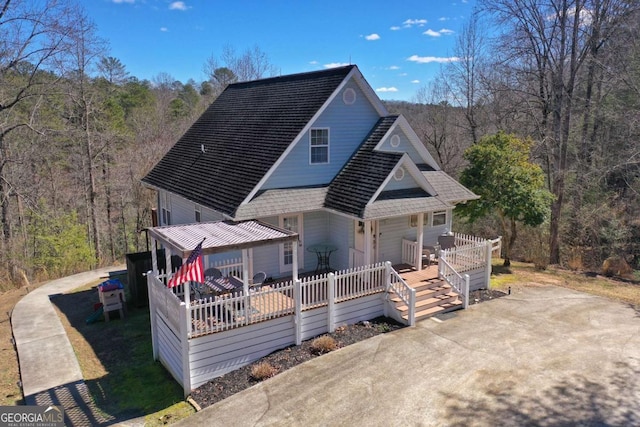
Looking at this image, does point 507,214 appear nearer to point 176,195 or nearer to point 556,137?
point 556,137

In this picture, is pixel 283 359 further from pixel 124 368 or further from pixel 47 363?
pixel 47 363

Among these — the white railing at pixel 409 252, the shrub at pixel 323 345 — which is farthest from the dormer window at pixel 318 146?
the shrub at pixel 323 345

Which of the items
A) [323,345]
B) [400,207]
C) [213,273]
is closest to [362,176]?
[400,207]

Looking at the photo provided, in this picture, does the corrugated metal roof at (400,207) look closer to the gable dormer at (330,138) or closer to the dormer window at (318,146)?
the gable dormer at (330,138)

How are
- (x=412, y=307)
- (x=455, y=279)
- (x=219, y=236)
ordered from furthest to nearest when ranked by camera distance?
(x=455, y=279)
(x=412, y=307)
(x=219, y=236)

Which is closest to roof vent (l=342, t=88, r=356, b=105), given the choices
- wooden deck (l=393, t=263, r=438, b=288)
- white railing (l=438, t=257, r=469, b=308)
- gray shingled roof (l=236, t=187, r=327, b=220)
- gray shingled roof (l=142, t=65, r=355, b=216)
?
gray shingled roof (l=142, t=65, r=355, b=216)

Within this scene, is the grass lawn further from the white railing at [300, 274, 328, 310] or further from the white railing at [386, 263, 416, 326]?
the white railing at [386, 263, 416, 326]

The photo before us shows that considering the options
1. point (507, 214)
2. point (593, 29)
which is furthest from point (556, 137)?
point (507, 214)
